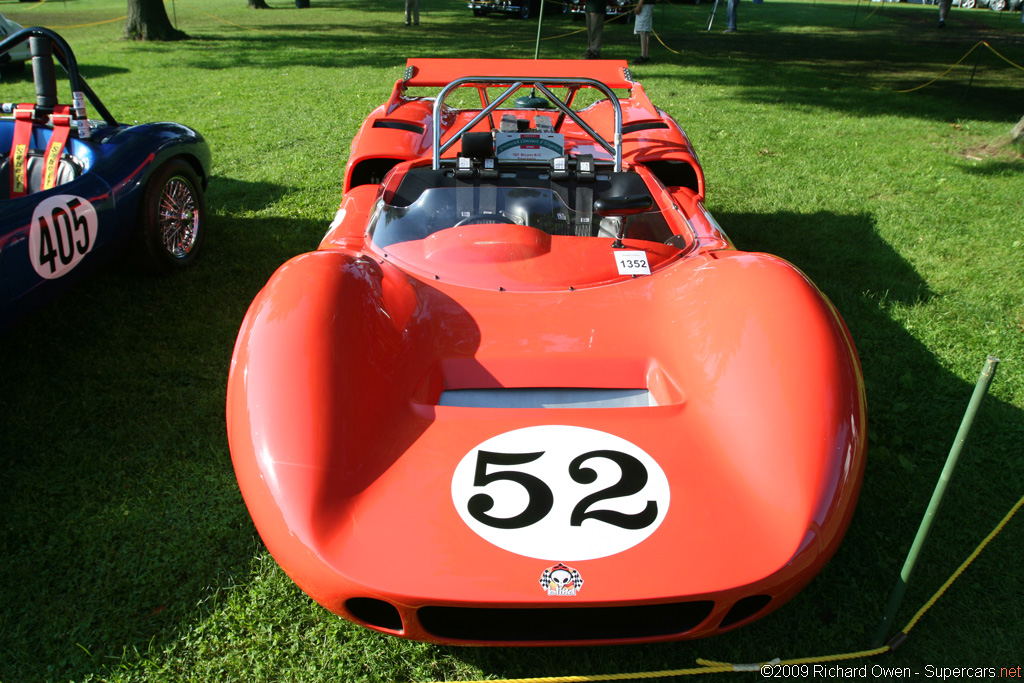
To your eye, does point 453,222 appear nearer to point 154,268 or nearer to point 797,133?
point 154,268

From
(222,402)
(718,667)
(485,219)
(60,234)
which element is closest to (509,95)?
(485,219)

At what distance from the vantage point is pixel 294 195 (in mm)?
5371

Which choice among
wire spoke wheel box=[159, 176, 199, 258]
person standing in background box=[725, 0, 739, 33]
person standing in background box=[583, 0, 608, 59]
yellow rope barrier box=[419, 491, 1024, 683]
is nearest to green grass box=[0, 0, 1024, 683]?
yellow rope barrier box=[419, 491, 1024, 683]

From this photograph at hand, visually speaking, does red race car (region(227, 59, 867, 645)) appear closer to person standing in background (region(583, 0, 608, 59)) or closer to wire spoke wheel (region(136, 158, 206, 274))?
wire spoke wheel (region(136, 158, 206, 274))

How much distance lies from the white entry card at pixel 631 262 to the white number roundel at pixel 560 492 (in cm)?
88

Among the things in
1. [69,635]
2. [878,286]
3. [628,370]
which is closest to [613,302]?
[628,370]

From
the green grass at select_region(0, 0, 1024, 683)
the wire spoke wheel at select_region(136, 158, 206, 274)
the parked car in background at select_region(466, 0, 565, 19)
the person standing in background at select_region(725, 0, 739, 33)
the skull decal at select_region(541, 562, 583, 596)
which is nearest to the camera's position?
the skull decal at select_region(541, 562, 583, 596)

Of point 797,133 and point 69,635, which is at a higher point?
point 797,133

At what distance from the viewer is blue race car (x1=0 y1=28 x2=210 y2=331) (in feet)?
9.57

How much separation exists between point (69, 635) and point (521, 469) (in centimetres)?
146

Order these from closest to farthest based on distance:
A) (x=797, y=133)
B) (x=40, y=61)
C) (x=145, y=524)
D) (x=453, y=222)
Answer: (x=145, y=524), (x=453, y=222), (x=40, y=61), (x=797, y=133)

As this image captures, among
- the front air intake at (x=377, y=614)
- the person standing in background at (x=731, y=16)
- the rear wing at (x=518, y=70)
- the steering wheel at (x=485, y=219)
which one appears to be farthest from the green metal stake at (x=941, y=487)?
the person standing in background at (x=731, y=16)

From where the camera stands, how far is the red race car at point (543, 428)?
1608 millimetres

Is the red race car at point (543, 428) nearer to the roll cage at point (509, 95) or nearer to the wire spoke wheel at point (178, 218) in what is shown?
the roll cage at point (509, 95)
